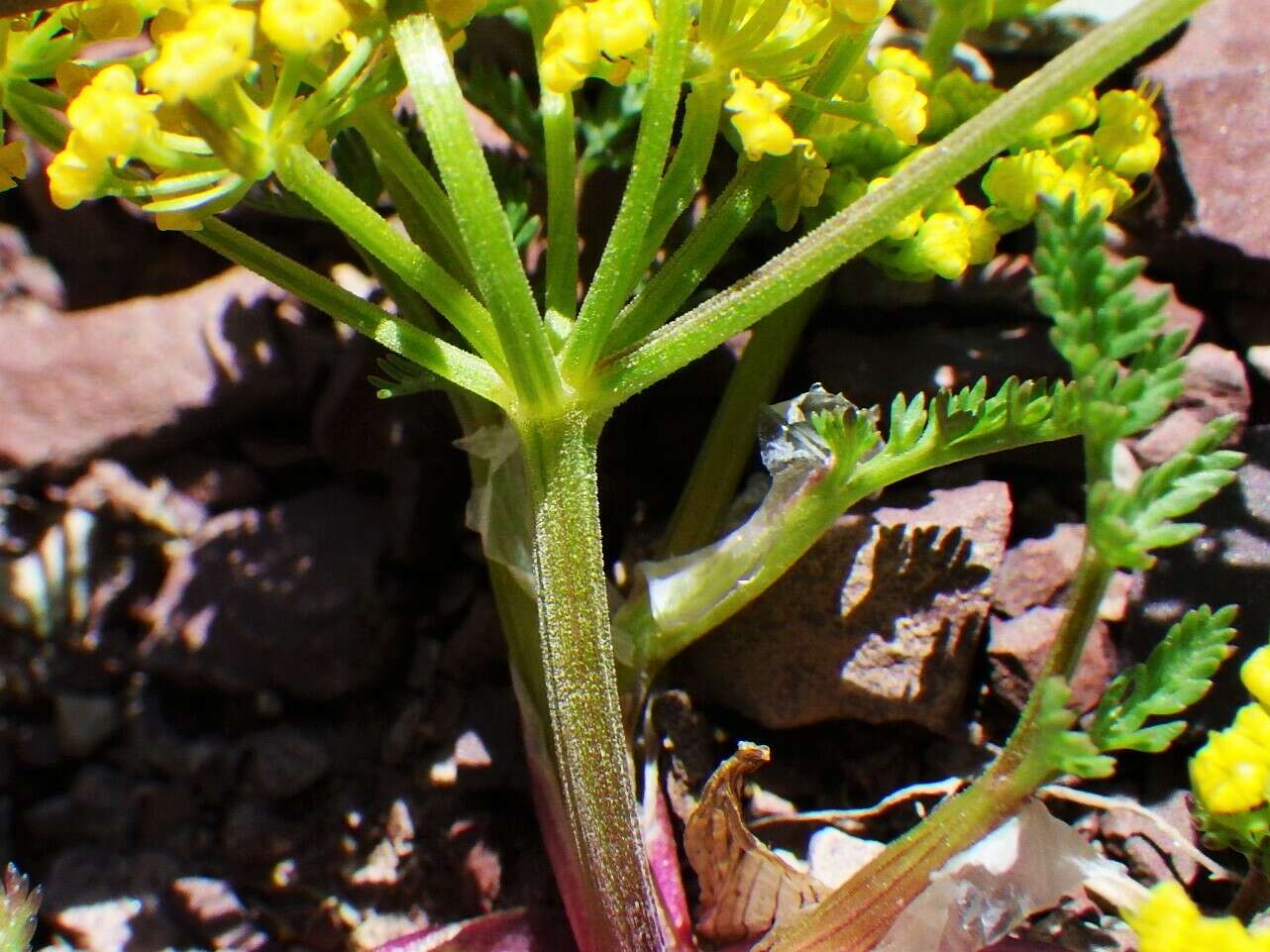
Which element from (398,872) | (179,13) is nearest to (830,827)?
(398,872)

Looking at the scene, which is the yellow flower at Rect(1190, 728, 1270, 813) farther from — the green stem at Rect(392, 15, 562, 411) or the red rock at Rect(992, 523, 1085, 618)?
the green stem at Rect(392, 15, 562, 411)

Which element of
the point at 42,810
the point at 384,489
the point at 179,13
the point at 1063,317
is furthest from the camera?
the point at 384,489

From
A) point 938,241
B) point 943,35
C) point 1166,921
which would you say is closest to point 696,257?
point 938,241

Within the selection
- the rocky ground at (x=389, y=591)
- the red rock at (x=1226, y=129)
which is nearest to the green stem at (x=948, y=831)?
the rocky ground at (x=389, y=591)

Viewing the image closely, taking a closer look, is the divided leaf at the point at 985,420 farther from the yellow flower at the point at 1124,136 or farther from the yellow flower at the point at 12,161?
the yellow flower at the point at 12,161

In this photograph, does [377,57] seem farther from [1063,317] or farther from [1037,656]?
[1037,656]

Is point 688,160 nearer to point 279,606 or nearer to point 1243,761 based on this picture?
point 1243,761
